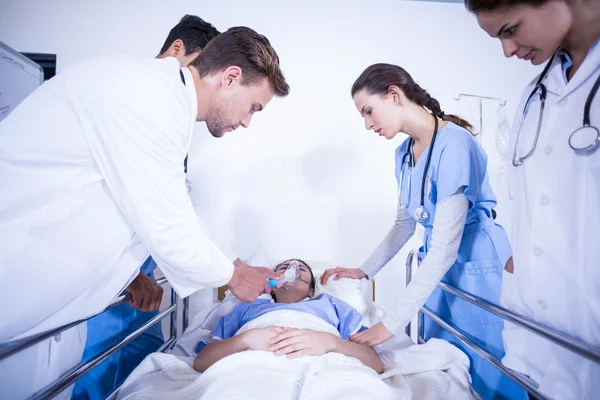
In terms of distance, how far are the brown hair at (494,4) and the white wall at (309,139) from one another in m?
1.52

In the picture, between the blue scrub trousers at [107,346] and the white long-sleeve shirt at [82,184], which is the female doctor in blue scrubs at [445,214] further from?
the blue scrub trousers at [107,346]

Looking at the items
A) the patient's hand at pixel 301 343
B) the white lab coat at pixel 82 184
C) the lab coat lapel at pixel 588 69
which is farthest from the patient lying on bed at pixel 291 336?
the lab coat lapel at pixel 588 69

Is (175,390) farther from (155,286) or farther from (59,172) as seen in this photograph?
(59,172)

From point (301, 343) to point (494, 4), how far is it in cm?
110

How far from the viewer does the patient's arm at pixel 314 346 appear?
45.9 inches

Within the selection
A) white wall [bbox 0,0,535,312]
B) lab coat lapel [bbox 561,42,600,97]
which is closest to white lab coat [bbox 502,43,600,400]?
lab coat lapel [bbox 561,42,600,97]

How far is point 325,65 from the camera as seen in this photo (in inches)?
94.0

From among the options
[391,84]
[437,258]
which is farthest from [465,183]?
[391,84]

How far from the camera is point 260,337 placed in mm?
1223

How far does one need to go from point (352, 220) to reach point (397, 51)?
1.20m

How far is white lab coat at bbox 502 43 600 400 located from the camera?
737mm

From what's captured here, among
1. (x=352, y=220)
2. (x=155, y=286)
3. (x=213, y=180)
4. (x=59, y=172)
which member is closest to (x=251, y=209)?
(x=213, y=180)

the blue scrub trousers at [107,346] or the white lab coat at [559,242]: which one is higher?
the white lab coat at [559,242]

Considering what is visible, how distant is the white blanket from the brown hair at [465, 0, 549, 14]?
0.99 m
